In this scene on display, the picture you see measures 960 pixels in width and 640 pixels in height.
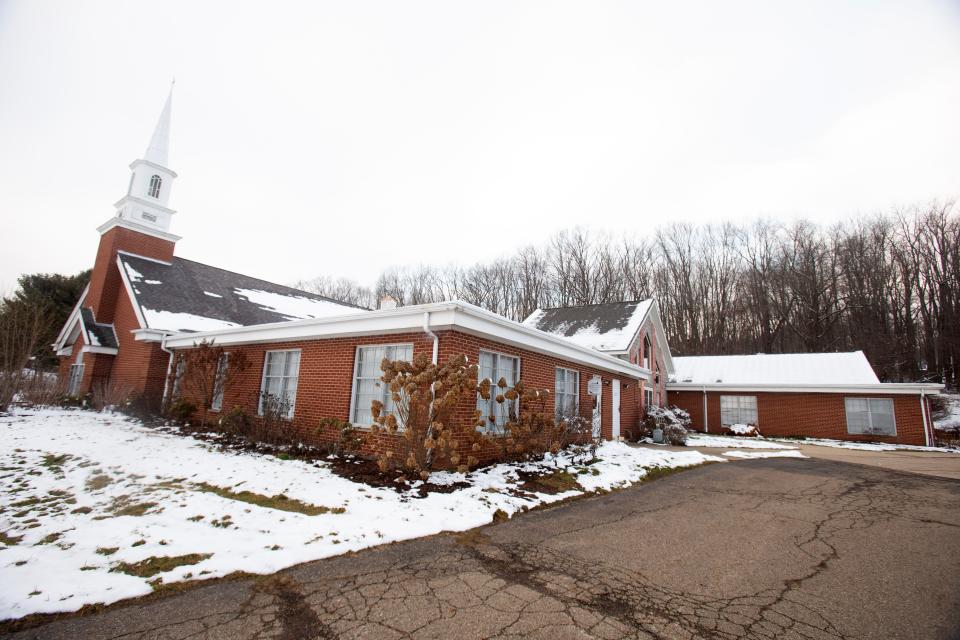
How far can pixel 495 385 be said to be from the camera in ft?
30.5

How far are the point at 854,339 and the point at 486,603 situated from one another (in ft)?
119

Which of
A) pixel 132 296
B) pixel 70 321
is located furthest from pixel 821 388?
pixel 70 321

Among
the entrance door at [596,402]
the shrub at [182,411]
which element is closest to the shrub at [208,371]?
the shrub at [182,411]

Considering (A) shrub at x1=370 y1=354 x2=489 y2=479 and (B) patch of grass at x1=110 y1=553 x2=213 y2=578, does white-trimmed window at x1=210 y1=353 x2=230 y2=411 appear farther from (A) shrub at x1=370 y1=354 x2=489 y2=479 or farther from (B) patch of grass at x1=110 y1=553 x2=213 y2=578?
(B) patch of grass at x1=110 y1=553 x2=213 y2=578

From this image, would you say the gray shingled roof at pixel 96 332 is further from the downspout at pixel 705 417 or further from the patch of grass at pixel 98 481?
the downspout at pixel 705 417

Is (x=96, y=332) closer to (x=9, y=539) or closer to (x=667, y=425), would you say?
(x=9, y=539)

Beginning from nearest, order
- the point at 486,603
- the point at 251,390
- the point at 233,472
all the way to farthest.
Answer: the point at 486,603 < the point at 233,472 < the point at 251,390

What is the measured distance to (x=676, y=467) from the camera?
34.2ft

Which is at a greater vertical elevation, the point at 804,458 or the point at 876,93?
the point at 876,93

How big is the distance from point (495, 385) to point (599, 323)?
12989 millimetres

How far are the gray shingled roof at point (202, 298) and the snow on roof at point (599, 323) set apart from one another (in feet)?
38.6

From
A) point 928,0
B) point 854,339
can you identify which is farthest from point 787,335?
point 928,0

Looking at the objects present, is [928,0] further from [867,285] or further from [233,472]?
[867,285]

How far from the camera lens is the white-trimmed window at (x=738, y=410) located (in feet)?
71.1
